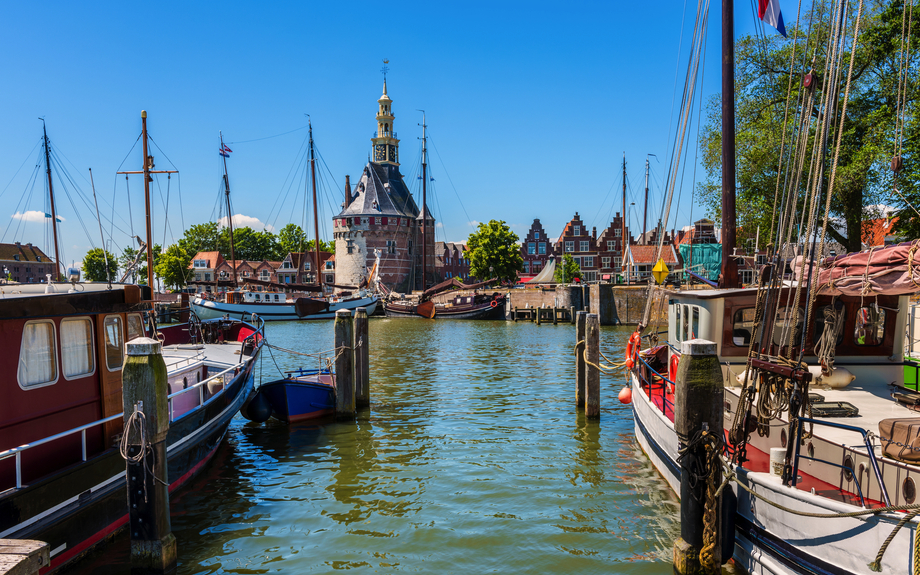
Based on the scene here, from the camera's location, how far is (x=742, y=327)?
9906 mm

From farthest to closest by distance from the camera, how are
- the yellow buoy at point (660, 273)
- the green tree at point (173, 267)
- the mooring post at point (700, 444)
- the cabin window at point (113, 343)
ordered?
the green tree at point (173, 267) < the yellow buoy at point (660, 273) < the cabin window at point (113, 343) < the mooring post at point (700, 444)

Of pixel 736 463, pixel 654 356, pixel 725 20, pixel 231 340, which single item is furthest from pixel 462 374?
pixel 736 463

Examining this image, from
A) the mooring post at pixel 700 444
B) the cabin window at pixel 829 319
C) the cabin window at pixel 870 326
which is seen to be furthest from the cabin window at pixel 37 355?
the cabin window at pixel 870 326

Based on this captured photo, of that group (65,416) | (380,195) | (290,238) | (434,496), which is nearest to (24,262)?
(290,238)

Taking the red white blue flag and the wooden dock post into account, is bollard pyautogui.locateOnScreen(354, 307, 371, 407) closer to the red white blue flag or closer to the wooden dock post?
the red white blue flag

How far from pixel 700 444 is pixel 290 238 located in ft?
331

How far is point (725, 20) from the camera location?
1280 cm

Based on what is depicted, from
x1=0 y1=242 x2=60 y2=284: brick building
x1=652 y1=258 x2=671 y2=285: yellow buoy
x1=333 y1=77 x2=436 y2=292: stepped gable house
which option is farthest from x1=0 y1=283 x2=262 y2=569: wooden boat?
x1=0 y1=242 x2=60 y2=284: brick building

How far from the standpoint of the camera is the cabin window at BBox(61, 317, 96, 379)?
7836mm

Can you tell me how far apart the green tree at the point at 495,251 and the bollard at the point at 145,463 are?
2550 inches

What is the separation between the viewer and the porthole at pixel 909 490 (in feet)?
17.7

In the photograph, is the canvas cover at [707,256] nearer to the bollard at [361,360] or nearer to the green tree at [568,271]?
the bollard at [361,360]

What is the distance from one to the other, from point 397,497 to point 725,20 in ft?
38.2

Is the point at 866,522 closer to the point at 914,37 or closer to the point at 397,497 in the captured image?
the point at 397,497
